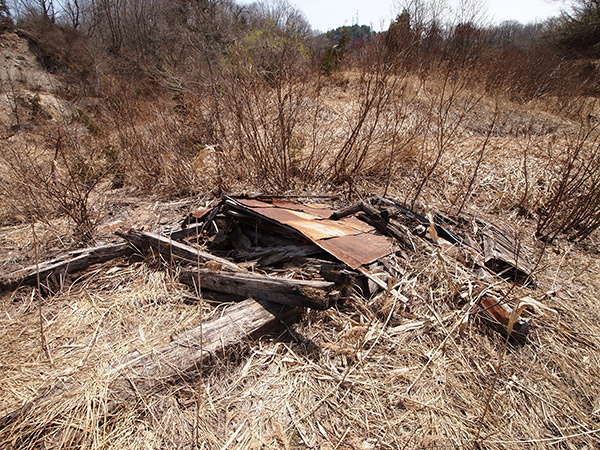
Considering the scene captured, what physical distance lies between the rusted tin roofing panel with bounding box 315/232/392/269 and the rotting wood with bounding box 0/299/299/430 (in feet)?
1.75

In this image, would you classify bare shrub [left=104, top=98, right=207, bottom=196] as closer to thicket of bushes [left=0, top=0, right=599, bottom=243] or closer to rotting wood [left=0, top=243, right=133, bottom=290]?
thicket of bushes [left=0, top=0, right=599, bottom=243]

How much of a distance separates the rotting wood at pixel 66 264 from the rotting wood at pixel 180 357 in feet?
4.10

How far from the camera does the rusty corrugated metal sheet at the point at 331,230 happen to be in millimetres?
2254

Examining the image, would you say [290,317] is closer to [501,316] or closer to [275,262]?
[275,262]

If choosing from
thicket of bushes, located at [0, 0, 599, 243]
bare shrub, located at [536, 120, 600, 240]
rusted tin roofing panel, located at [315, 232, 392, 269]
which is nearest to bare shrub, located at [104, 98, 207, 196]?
thicket of bushes, located at [0, 0, 599, 243]

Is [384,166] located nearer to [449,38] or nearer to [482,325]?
[482,325]

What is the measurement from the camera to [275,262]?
2.43 m

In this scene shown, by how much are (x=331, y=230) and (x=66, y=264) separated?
88.4 inches

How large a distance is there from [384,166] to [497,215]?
5.19ft

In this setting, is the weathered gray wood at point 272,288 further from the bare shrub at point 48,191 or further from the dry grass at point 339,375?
the bare shrub at point 48,191

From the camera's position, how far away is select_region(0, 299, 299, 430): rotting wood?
1.44m

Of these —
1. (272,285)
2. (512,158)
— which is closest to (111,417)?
(272,285)

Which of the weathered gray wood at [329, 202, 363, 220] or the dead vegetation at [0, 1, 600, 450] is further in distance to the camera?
the weathered gray wood at [329, 202, 363, 220]

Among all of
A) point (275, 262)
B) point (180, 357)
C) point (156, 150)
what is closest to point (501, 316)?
point (275, 262)
